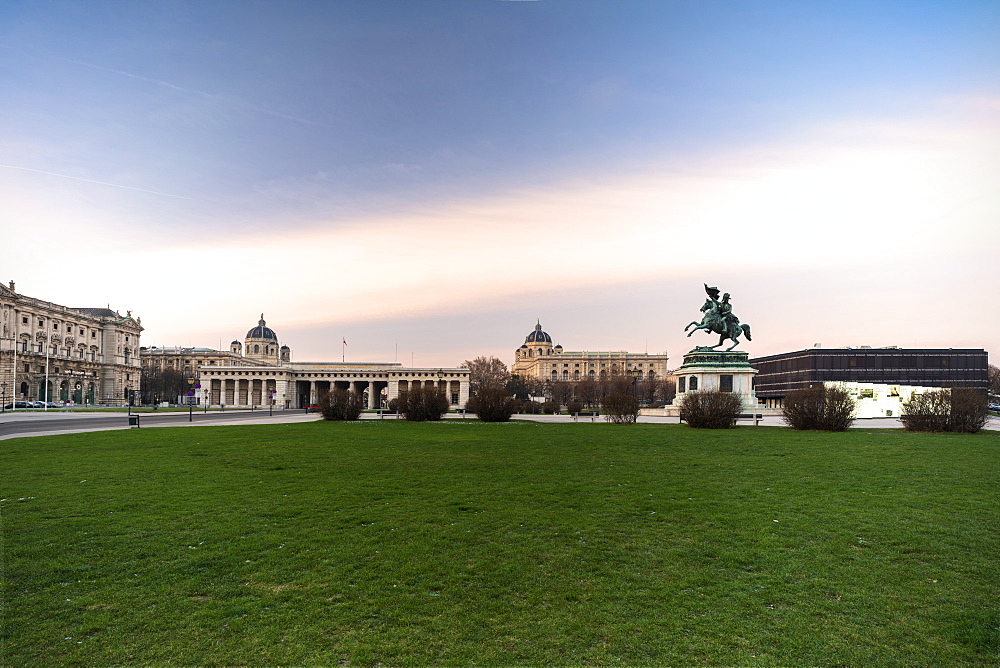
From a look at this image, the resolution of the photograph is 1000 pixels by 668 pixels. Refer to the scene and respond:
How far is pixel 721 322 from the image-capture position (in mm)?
51625

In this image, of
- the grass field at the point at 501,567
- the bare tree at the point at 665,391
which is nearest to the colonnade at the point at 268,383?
the bare tree at the point at 665,391

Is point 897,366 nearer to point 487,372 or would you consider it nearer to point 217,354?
A: point 487,372

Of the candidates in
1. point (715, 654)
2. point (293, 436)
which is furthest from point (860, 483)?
point (293, 436)

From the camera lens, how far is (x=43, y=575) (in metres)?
7.00

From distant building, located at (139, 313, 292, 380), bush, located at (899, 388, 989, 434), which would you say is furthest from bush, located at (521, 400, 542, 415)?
distant building, located at (139, 313, 292, 380)

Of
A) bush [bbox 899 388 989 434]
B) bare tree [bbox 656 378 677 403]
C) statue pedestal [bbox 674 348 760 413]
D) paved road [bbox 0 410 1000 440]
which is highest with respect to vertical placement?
statue pedestal [bbox 674 348 760 413]

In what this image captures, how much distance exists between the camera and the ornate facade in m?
85.3

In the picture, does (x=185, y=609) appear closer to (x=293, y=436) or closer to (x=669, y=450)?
(x=669, y=450)

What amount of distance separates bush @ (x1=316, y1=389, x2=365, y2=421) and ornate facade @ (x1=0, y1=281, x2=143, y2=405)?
176ft

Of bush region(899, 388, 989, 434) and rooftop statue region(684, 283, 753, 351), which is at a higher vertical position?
rooftop statue region(684, 283, 753, 351)

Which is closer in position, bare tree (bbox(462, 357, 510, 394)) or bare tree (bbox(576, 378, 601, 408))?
bare tree (bbox(576, 378, 601, 408))

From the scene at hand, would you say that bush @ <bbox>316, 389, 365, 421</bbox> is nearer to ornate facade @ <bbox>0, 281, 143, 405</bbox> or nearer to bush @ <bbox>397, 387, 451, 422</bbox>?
bush @ <bbox>397, 387, 451, 422</bbox>

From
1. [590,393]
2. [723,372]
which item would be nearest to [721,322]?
[723,372]

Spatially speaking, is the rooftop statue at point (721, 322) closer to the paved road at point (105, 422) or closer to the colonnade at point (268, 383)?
the paved road at point (105, 422)
